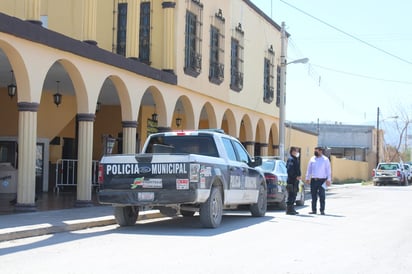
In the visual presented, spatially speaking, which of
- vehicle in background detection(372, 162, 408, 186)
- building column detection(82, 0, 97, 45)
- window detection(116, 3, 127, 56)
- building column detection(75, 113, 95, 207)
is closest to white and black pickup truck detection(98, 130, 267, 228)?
building column detection(75, 113, 95, 207)

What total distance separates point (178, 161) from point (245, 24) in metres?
18.0

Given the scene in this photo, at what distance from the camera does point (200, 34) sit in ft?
77.3

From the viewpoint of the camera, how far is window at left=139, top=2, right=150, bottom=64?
2155cm

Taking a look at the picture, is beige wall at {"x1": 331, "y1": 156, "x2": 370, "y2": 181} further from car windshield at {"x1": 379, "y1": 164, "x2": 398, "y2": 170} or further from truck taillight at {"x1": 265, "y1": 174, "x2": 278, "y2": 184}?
truck taillight at {"x1": 265, "y1": 174, "x2": 278, "y2": 184}

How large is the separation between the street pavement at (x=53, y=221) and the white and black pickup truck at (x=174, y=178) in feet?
2.62

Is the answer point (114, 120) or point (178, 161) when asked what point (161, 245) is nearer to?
point (178, 161)

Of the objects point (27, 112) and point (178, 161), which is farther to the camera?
point (27, 112)

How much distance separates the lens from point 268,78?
3259 cm

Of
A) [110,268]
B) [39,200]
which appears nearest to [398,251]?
[110,268]

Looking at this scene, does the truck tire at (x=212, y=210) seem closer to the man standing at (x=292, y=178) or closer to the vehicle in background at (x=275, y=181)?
the man standing at (x=292, y=178)

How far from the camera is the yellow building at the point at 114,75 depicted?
14273 millimetres

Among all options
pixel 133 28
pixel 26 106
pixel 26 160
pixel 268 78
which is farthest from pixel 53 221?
pixel 268 78

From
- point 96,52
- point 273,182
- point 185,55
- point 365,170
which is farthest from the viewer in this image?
point 365,170

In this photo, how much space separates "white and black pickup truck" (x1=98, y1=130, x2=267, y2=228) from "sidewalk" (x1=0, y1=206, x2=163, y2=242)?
810mm
